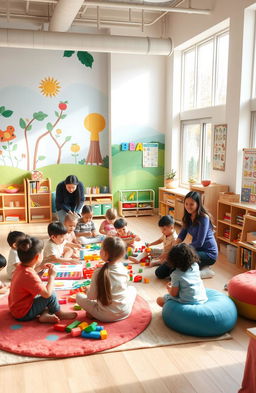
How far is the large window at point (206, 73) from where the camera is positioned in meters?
6.84

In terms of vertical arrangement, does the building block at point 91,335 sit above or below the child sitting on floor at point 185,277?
below

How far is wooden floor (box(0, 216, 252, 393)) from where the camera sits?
2.60m

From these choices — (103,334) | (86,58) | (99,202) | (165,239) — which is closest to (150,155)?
(99,202)

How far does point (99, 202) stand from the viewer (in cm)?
830

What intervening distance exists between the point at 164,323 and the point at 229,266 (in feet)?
6.79

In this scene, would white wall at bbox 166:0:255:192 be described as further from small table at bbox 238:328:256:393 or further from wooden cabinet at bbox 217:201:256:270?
small table at bbox 238:328:256:393

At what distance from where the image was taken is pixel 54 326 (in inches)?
131

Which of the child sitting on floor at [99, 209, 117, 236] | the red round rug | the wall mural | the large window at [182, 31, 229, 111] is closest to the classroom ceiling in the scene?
the large window at [182, 31, 229, 111]

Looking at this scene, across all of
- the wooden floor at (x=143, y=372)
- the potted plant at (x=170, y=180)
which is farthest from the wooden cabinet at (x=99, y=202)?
the wooden floor at (x=143, y=372)

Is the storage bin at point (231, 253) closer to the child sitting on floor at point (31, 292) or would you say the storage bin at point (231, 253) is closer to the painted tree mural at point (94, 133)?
the child sitting on floor at point (31, 292)

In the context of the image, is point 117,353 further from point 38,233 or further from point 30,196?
point 30,196

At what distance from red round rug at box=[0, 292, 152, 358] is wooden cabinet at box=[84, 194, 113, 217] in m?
4.72

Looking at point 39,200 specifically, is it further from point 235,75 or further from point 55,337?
point 55,337

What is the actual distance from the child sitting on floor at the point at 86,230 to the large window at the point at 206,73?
125 inches
